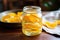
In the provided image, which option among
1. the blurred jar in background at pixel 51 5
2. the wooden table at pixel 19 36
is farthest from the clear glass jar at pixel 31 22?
the blurred jar in background at pixel 51 5

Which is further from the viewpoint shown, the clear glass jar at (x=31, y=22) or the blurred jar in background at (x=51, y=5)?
the blurred jar in background at (x=51, y=5)

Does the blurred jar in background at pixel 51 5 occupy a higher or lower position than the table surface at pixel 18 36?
higher

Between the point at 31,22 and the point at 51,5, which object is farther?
the point at 51,5

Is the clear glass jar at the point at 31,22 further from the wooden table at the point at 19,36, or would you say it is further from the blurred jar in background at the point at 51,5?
the blurred jar in background at the point at 51,5

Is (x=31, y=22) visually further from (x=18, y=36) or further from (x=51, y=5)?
(x=51, y=5)

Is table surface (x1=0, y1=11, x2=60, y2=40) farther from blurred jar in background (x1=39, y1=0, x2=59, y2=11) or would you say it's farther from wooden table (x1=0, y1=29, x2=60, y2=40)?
blurred jar in background (x1=39, y1=0, x2=59, y2=11)

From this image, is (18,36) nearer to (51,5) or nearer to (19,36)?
(19,36)

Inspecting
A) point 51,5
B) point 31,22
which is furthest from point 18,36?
point 51,5

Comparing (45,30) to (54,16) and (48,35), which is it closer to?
(48,35)

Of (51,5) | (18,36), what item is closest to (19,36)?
(18,36)
